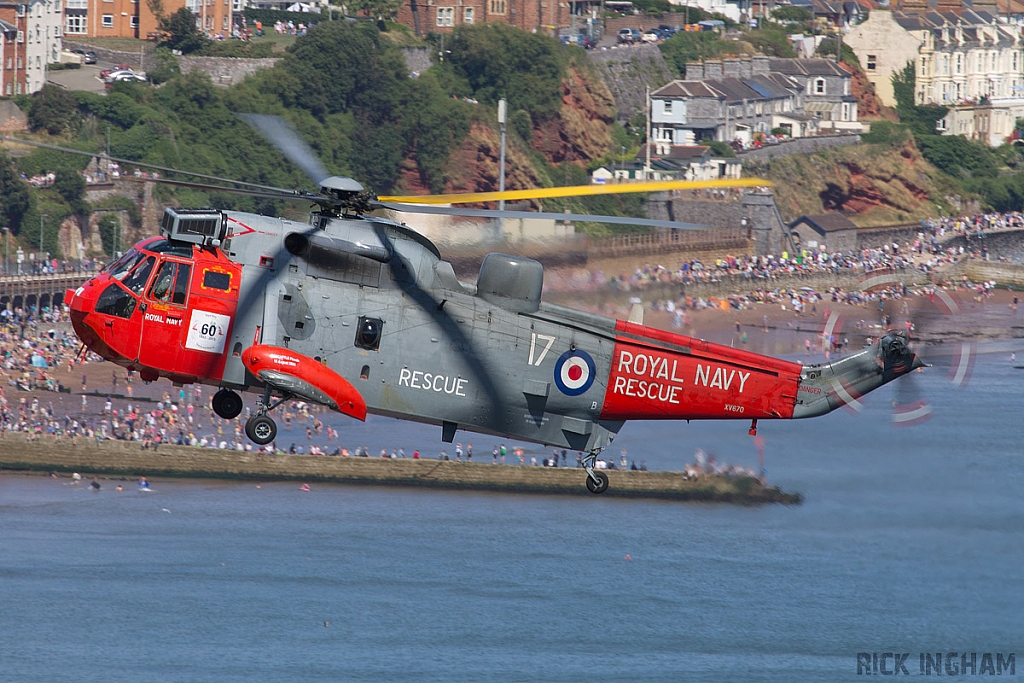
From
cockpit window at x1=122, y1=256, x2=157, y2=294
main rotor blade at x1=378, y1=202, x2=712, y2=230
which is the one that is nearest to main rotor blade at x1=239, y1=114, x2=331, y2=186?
main rotor blade at x1=378, y1=202, x2=712, y2=230

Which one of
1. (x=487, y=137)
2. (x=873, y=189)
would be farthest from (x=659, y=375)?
(x=873, y=189)

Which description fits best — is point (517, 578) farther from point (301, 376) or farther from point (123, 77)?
point (123, 77)

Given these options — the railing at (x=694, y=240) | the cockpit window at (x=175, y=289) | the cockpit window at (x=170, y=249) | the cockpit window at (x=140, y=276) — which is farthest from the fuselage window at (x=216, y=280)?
the railing at (x=694, y=240)

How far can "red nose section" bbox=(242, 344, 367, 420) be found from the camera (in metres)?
16.0

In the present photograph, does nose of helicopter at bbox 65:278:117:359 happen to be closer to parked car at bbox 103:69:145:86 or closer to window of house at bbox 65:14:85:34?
parked car at bbox 103:69:145:86

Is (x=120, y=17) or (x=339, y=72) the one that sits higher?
(x=120, y=17)

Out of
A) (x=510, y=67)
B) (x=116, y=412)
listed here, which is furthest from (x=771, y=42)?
(x=116, y=412)

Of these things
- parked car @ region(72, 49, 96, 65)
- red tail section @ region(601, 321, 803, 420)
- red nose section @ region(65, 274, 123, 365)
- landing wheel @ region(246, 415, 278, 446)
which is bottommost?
landing wheel @ region(246, 415, 278, 446)

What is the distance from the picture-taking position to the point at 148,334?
1627 cm

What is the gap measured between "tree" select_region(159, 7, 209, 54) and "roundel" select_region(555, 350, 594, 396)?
79.7 meters

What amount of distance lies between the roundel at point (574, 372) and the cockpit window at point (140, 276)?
5.03 m

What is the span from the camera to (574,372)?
56.1ft

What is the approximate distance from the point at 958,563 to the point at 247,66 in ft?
205

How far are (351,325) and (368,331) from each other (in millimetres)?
215
